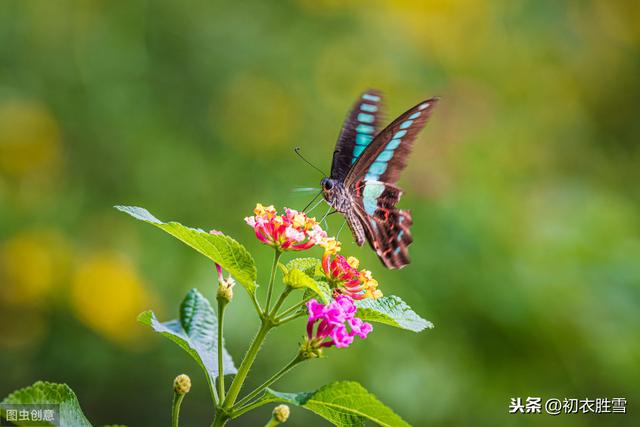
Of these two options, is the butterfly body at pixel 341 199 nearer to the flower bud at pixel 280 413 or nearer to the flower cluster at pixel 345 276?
the flower cluster at pixel 345 276

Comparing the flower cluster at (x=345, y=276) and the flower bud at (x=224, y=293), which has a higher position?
the flower cluster at (x=345, y=276)

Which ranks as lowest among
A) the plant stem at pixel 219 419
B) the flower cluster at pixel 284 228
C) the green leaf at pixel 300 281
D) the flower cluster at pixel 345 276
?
the plant stem at pixel 219 419

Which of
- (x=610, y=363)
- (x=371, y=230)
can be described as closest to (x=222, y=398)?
(x=371, y=230)

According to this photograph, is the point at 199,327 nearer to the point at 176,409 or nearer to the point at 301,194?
the point at 176,409

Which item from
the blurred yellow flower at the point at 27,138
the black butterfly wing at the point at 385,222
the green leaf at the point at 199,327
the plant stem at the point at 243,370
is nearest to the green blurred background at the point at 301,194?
the blurred yellow flower at the point at 27,138

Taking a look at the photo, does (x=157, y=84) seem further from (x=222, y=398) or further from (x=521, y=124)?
(x=222, y=398)

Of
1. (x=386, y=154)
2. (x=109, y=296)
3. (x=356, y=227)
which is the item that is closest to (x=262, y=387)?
(x=356, y=227)

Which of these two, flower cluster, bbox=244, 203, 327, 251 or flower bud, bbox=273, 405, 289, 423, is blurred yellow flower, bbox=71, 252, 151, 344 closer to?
flower cluster, bbox=244, 203, 327, 251
